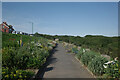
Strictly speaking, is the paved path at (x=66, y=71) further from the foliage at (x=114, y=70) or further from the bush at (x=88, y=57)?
the foliage at (x=114, y=70)

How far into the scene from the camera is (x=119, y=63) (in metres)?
3.23

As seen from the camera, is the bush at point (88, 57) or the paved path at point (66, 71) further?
the bush at point (88, 57)

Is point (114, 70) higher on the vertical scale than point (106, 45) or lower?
lower

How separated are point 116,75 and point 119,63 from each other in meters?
0.41

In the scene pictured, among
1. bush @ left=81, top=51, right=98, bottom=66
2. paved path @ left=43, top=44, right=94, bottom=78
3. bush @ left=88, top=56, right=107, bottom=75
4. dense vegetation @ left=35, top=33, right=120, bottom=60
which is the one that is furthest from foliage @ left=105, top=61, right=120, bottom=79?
bush @ left=81, top=51, right=98, bottom=66

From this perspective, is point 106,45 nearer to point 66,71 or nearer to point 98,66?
point 98,66

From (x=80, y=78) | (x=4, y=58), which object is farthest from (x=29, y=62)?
(x=80, y=78)

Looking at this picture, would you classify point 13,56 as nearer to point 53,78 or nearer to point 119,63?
point 53,78

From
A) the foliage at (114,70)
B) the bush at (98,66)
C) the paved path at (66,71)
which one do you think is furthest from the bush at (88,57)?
the foliage at (114,70)

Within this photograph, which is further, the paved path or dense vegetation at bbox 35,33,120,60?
dense vegetation at bbox 35,33,120,60

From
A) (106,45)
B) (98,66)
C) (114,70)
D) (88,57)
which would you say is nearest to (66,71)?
(88,57)

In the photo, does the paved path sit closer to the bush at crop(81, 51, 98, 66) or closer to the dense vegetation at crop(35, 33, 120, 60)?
the bush at crop(81, 51, 98, 66)

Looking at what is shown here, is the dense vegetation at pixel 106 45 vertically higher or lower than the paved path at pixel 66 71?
higher

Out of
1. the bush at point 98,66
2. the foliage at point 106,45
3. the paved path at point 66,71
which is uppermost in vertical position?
the foliage at point 106,45
